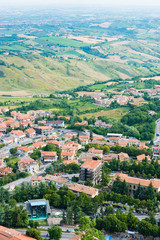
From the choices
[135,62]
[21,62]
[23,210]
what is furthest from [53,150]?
[135,62]

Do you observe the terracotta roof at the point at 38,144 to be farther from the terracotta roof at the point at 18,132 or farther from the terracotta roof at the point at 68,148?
the terracotta roof at the point at 18,132

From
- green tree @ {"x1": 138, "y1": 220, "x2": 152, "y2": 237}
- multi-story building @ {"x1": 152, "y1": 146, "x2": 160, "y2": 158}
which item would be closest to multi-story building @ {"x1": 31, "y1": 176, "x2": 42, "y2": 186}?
green tree @ {"x1": 138, "y1": 220, "x2": 152, "y2": 237}

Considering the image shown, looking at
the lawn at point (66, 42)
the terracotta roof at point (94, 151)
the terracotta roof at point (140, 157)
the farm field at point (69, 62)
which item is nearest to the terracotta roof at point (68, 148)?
the terracotta roof at point (94, 151)

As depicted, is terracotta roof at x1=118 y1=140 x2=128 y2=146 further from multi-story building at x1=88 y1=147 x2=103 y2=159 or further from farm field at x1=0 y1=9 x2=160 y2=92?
farm field at x1=0 y1=9 x2=160 y2=92

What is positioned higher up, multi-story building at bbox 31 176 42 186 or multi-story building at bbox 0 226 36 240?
multi-story building at bbox 0 226 36 240

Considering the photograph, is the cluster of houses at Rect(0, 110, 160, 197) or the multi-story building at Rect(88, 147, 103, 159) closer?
the cluster of houses at Rect(0, 110, 160, 197)

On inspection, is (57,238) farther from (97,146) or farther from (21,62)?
(21,62)

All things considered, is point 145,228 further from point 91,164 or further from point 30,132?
point 30,132

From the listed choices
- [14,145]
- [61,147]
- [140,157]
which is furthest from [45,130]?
[140,157]

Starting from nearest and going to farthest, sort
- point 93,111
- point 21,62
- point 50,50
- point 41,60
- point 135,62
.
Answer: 1. point 93,111
2. point 21,62
3. point 41,60
4. point 135,62
5. point 50,50
